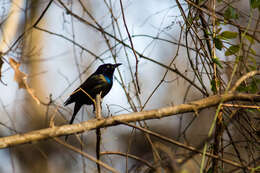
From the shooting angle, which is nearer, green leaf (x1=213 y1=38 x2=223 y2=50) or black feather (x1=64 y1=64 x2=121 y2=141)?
green leaf (x1=213 y1=38 x2=223 y2=50)

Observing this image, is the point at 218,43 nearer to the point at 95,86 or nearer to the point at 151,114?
the point at 151,114

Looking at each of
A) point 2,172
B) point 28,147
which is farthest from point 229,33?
point 28,147

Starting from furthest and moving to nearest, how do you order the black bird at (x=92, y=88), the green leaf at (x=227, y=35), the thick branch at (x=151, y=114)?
1. the black bird at (x=92, y=88)
2. the green leaf at (x=227, y=35)
3. the thick branch at (x=151, y=114)

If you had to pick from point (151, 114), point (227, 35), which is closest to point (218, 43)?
point (227, 35)

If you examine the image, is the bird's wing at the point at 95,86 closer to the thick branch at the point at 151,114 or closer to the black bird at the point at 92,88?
the black bird at the point at 92,88

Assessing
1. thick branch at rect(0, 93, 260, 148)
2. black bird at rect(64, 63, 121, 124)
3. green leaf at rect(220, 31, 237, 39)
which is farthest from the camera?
black bird at rect(64, 63, 121, 124)

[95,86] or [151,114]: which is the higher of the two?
[95,86]

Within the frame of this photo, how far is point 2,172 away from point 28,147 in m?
1.60

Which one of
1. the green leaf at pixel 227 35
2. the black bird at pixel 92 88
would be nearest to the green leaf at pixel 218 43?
the green leaf at pixel 227 35

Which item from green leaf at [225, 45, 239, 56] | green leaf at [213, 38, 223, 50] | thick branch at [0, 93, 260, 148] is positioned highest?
green leaf at [213, 38, 223, 50]

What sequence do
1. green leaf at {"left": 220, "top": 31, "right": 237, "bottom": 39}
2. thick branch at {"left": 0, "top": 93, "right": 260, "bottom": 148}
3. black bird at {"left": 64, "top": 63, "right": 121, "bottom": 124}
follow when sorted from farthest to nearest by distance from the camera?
black bird at {"left": 64, "top": 63, "right": 121, "bottom": 124} → green leaf at {"left": 220, "top": 31, "right": 237, "bottom": 39} → thick branch at {"left": 0, "top": 93, "right": 260, "bottom": 148}

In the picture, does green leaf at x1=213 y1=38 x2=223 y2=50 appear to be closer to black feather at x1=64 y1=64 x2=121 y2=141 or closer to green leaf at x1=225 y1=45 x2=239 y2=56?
green leaf at x1=225 y1=45 x2=239 y2=56

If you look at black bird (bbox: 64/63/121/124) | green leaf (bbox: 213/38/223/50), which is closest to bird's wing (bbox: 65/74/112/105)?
black bird (bbox: 64/63/121/124)

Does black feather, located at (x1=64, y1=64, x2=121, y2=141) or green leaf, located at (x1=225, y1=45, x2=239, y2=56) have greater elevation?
green leaf, located at (x1=225, y1=45, x2=239, y2=56)
